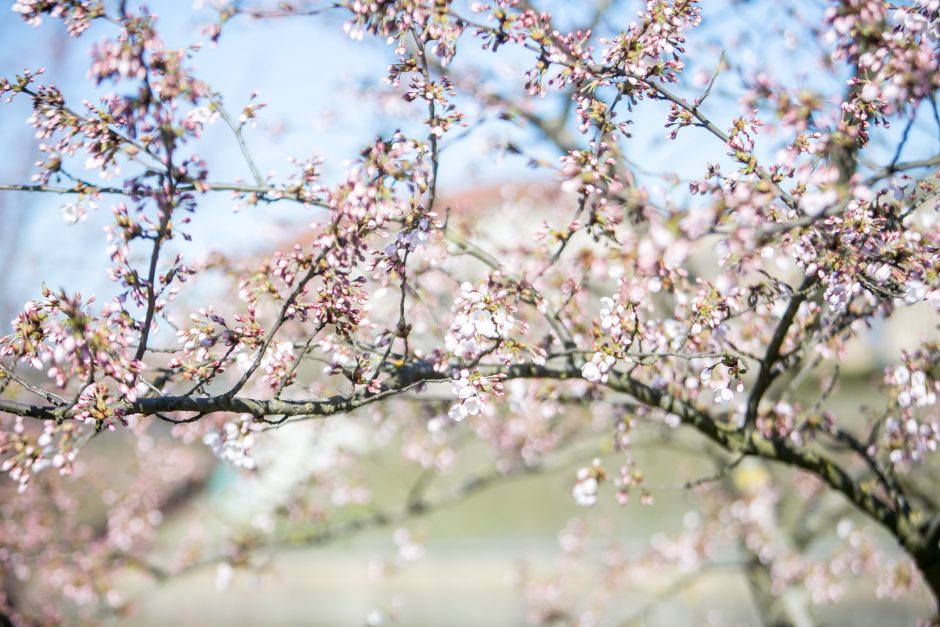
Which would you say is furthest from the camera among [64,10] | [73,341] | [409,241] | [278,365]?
→ [278,365]

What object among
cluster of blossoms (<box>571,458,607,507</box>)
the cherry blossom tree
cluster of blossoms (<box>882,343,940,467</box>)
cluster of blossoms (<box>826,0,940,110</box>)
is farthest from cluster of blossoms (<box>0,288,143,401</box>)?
cluster of blossoms (<box>882,343,940,467</box>)

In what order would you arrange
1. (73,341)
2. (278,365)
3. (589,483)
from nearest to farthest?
1. (73,341)
2. (278,365)
3. (589,483)

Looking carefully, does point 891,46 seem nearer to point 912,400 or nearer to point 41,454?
A: point 912,400

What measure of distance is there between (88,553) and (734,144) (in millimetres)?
6402

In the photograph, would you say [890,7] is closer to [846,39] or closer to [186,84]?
[846,39]

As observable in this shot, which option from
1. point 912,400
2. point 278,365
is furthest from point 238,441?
point 912,400

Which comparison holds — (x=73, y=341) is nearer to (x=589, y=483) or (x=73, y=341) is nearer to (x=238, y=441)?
(x=238, y=441)

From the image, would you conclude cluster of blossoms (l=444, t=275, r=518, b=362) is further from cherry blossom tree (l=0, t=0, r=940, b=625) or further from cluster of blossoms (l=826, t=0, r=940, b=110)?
cluster of blossoms (l=826, t=0, r=940, b=110)

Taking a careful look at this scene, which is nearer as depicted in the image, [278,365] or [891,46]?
[891,46]

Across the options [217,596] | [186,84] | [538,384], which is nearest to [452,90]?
[186,84]

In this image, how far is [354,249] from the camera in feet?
8.87

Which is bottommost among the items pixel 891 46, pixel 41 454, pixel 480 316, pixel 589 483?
pixel 589 483

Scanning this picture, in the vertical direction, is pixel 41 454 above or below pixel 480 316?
below

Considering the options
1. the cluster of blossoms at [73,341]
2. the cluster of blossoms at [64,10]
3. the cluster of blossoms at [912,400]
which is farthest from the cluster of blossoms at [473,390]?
the cluster of blossoms at [912,400]
